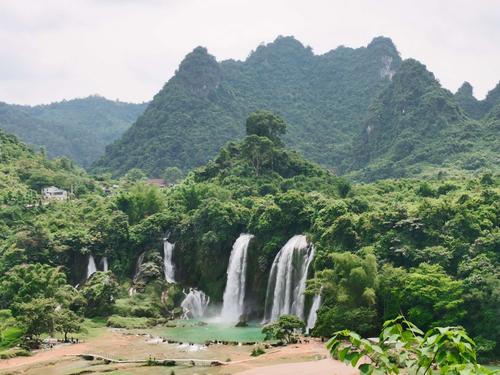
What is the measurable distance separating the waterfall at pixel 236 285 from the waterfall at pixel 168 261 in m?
5.05

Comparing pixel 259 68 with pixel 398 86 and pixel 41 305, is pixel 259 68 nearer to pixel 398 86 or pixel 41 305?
pixel 398 86

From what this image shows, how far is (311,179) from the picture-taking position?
4866cm

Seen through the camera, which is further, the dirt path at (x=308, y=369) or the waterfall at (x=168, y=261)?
the waterfall at (x=168, y=261)

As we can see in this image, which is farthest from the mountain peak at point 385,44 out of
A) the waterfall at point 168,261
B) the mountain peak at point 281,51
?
the waterfall at point 168,261

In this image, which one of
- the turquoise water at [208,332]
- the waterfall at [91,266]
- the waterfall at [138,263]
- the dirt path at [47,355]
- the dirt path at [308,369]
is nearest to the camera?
the dirt path at [308,369]

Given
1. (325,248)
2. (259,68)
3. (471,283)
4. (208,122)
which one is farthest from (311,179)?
(259,68)

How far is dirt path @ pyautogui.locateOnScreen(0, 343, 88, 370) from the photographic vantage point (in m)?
24.2

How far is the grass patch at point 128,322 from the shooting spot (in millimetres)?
32594

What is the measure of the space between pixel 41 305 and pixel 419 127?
65.5 meters

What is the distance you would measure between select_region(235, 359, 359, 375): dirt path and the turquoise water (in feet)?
23.2

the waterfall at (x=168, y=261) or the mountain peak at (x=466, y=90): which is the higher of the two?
the mountain peak at (x=466, y=90)

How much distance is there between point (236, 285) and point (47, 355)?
13675mm

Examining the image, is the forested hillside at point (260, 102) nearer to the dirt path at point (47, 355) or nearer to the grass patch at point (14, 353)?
the dirt path at point (47, 355)

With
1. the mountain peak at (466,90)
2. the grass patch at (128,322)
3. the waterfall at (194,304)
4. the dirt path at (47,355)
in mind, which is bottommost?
the dirt path at (47,355)
